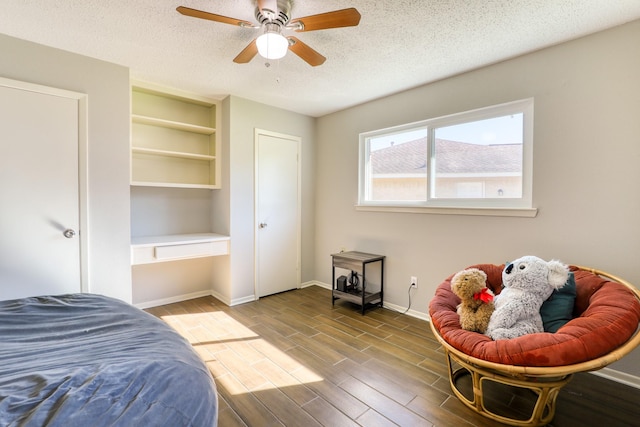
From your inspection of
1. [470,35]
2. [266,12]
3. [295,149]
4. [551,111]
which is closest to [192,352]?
[266,12]

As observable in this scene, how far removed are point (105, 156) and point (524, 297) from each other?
3.43 metres

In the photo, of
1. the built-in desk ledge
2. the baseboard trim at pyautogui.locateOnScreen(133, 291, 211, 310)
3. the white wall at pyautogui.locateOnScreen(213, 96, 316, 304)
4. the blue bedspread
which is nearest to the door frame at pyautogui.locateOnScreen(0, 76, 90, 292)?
the built-in desk ledge

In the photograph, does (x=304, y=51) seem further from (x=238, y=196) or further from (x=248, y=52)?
(x=238, y=196)

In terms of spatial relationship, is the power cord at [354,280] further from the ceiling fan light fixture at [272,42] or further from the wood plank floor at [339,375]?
the ceiling fan light fixture at [272,42]

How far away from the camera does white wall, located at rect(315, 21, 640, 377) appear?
6.48 ft

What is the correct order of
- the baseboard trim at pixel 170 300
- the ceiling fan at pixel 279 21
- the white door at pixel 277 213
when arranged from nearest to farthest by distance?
the ceiling fan at pixel 279 21 < the baseboard trim at pixel 170 300 < the white door at pixel 277 213

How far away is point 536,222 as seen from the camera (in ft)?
7.66

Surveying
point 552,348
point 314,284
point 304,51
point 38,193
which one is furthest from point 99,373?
point 314,284

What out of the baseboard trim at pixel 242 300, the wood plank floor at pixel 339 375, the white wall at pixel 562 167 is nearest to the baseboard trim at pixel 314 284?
the baseboard trim at pixel 242 300

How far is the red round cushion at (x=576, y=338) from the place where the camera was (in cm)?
141

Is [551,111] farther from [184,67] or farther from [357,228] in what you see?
[184,67]

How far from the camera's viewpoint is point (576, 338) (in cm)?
143

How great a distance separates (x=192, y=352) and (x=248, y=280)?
2403 millimetres

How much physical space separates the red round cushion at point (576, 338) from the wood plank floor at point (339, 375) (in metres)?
0.45
